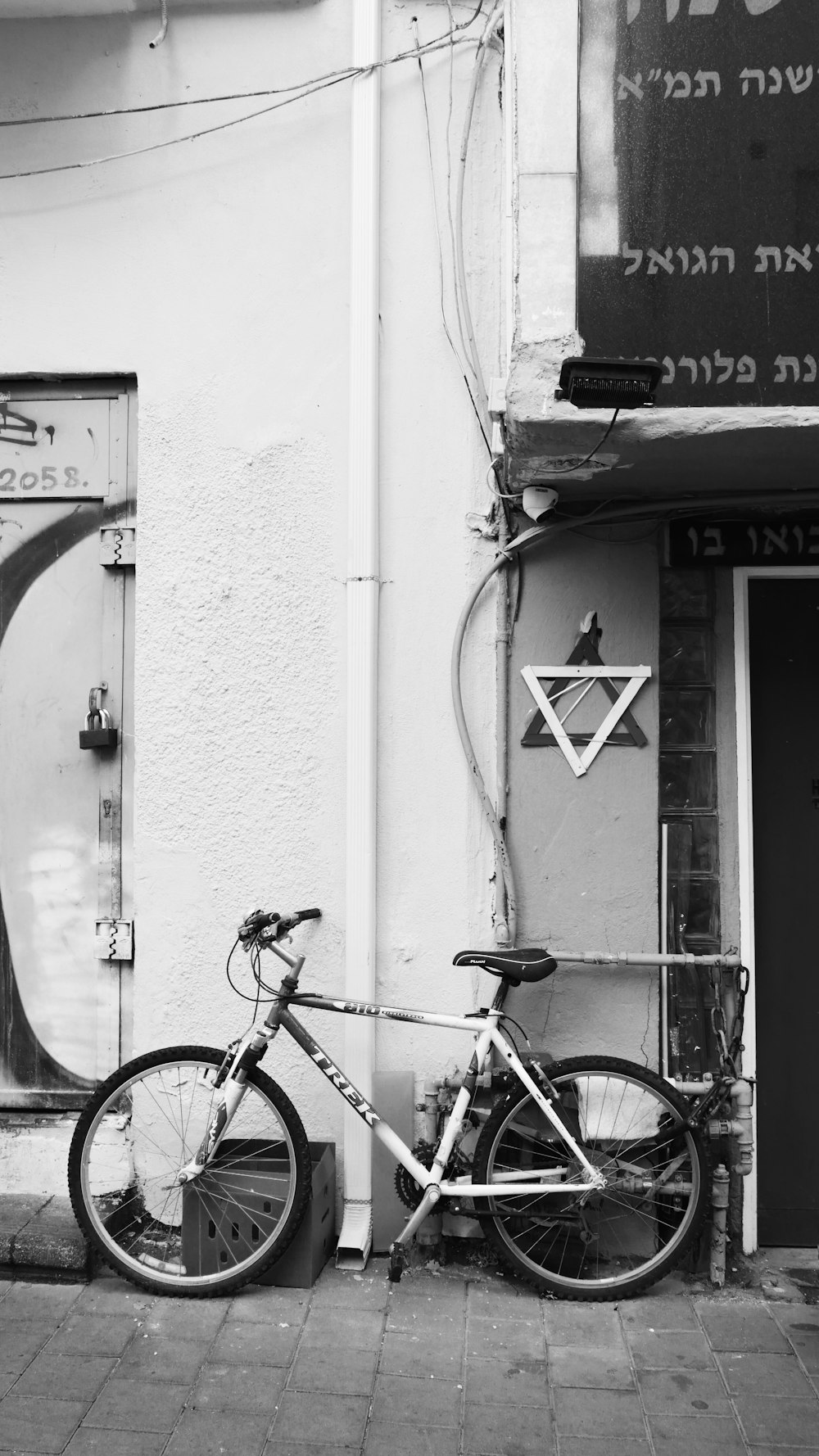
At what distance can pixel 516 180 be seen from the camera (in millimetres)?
3432

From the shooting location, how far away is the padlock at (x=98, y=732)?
170 inches

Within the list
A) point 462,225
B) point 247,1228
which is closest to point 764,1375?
point 247,1228

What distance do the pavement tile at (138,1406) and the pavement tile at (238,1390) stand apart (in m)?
0.06

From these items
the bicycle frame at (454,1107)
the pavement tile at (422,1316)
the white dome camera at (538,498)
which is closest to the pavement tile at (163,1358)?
the bicycle frame at (454,1107)

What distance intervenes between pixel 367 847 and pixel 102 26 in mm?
3495

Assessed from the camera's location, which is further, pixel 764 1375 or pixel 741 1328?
pixel 741 1328

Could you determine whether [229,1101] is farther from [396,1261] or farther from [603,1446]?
[603,1446]

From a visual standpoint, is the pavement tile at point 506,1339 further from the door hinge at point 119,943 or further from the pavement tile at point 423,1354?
the door hinge at point 119,943

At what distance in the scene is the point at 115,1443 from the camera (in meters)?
2.94

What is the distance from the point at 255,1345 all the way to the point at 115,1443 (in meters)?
0.57

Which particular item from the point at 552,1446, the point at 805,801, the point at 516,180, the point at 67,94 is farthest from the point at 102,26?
the point at 552,1446

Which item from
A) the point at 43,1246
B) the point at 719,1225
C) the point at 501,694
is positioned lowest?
the point at 43,1246

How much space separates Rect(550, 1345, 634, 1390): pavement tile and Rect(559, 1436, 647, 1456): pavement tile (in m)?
0.23

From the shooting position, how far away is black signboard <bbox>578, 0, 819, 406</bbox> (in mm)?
3387
